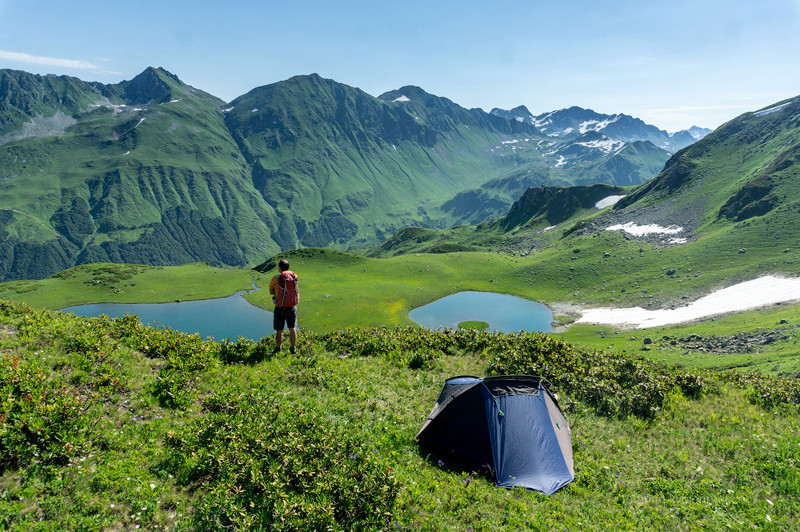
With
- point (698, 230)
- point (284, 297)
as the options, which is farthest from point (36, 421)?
point (698, 230)

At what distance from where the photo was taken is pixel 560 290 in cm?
10369

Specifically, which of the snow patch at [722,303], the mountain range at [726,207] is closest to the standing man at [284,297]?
the snow patch at [722,303]

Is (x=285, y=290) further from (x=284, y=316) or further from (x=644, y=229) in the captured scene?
(x=644, y=229)

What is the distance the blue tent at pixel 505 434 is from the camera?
1220 cm

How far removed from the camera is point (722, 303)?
73125 mm

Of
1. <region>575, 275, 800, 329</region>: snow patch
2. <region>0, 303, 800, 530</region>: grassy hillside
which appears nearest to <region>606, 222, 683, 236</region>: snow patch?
<region>575, 275, 800, 329</region>: snow patch

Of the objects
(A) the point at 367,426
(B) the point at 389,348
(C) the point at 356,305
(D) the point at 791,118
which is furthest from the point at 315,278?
(D) the point at 791,118

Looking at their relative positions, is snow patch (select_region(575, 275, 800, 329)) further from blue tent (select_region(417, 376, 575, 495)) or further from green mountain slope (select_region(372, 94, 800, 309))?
blue tent (select_region(417, 376, 575, 495))

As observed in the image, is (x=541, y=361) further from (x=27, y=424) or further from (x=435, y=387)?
(x=27, y=424)

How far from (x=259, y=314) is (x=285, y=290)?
7672 cm

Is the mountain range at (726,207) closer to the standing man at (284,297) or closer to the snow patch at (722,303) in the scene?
the snow patch at (722,303)

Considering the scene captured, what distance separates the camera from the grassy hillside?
866 cm

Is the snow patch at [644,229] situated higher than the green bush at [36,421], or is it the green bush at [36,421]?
the snow patch at [644,229]

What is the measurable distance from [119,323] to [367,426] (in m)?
14.3
